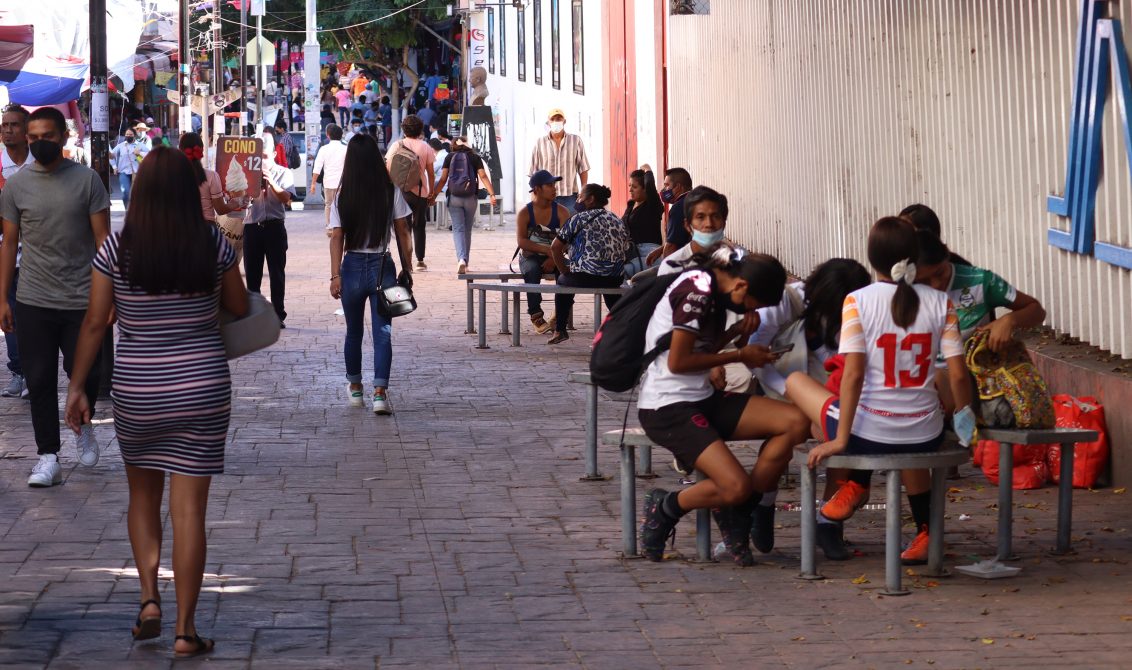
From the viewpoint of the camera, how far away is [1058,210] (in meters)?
9.24

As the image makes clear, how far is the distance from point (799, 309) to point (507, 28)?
33581 mm

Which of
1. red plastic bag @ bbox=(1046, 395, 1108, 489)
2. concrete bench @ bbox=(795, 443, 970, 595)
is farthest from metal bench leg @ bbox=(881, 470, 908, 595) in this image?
red plastic bag @ bbox=(1046, 395, 1108, 489)

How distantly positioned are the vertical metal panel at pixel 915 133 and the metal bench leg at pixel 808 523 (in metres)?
2.71

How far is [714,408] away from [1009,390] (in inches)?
46.3

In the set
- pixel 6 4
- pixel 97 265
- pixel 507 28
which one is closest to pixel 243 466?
pixel 97 265

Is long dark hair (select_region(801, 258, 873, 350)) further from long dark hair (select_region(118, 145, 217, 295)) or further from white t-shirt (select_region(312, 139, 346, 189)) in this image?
white t-shirt (select_region(312, 139, 346, 189))

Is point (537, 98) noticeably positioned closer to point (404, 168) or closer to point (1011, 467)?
point (404, 168)

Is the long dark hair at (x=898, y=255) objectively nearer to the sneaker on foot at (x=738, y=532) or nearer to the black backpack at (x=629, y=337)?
the black backpack at (x=629, y=337)

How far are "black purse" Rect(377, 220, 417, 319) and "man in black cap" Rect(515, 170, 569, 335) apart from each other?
364cm

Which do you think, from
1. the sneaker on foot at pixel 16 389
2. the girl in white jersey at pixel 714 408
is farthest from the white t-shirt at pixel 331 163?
the girl in white jersey at pixel 714 408

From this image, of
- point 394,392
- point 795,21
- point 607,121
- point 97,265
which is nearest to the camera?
point 97,265

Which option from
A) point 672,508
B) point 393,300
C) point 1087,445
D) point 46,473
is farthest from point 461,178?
point 672,508

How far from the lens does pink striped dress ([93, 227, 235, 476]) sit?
555 cm

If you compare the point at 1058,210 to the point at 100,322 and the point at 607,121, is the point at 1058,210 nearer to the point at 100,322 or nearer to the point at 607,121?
the point at 100,322
